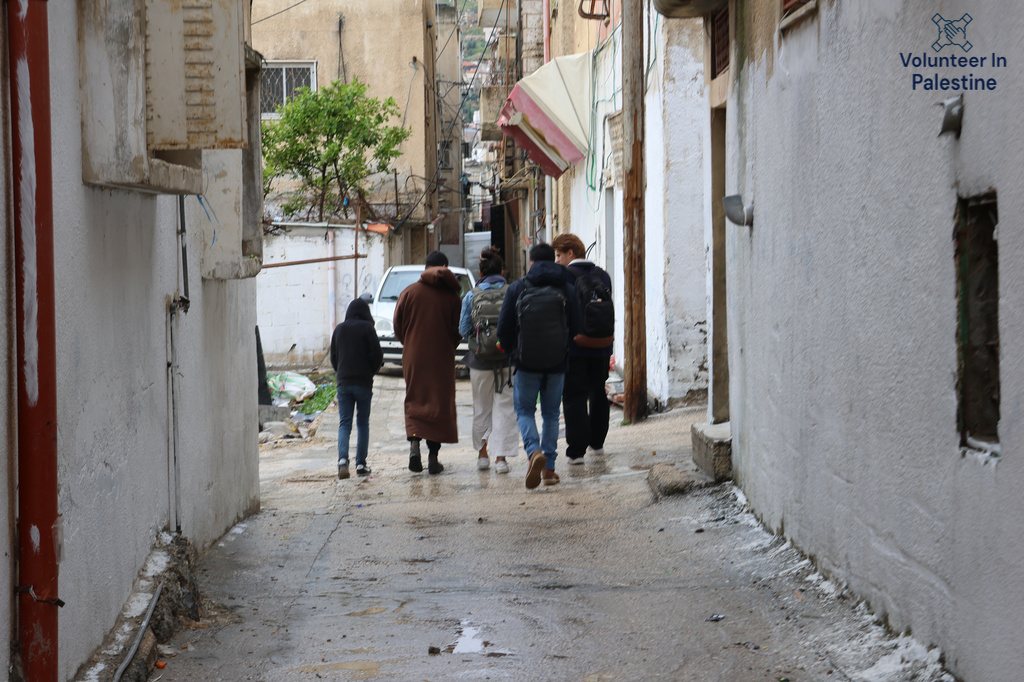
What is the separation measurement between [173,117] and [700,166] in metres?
7.04

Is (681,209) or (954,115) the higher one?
(681,209)

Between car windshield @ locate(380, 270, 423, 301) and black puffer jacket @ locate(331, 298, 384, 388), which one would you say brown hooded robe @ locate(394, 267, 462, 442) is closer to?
black puffer jacket @ locate(331, 298, 384, 388)

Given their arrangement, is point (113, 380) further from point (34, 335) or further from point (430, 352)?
point (430, 352)

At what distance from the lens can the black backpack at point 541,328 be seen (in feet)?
24.5

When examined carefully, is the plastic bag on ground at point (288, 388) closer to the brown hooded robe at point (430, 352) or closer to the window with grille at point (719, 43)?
the brown hooded robe at point (430, 352)

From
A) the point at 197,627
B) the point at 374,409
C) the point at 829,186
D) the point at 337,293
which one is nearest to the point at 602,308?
the point at 829,186

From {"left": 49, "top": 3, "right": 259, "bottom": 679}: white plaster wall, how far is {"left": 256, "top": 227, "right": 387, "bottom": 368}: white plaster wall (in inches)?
586

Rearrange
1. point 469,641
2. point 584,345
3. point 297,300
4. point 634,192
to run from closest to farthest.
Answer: point 469,641, point 584,345, point 634,192, point 297,300

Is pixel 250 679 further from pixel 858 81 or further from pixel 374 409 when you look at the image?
pixel 374 409

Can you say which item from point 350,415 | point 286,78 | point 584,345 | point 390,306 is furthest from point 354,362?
point 286,78

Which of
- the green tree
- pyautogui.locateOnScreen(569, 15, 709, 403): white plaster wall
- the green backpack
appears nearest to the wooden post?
pyautogui.locateOnScreen(569, 15, 709, 403): white plaster wall

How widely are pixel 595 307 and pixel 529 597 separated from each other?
3.53 meters

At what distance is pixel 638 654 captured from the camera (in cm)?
401

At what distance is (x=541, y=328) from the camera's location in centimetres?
748
